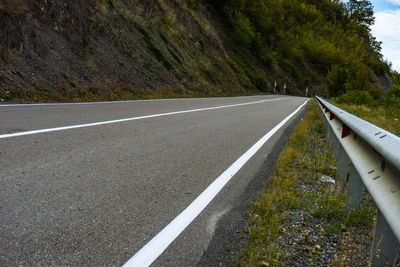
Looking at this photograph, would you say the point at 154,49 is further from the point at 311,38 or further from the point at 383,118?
the point at 311,38

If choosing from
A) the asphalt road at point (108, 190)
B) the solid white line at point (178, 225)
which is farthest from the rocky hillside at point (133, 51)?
the solid white line at point (178, 225)

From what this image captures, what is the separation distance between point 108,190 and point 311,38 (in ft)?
269

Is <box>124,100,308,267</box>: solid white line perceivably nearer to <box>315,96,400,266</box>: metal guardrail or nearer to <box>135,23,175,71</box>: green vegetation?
<box>315,96,400,266</box>: metal guardrail

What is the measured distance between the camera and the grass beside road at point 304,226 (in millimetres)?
2398

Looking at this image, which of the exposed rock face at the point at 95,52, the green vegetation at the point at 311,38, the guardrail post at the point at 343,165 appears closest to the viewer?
the guardrail post at the point at 343,165

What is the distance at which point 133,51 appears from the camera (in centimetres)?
2070

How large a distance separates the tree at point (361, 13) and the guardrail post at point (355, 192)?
130 metres

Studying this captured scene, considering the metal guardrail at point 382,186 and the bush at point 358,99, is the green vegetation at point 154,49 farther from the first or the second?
the metal guardrail at point 382,186

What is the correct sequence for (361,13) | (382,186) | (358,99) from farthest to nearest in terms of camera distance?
(361,13) < (358,99) < (382,186)

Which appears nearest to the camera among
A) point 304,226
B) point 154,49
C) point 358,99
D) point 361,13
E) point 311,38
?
point 304,226

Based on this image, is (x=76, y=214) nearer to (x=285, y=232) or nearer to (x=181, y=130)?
(x=285, y=232)

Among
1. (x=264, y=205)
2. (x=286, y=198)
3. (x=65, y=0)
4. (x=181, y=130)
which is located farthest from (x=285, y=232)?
(x=65, y=0)

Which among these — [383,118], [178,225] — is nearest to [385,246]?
[178,225]

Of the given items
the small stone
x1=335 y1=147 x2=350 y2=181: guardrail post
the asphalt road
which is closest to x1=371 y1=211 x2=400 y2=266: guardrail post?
the asphalt road
